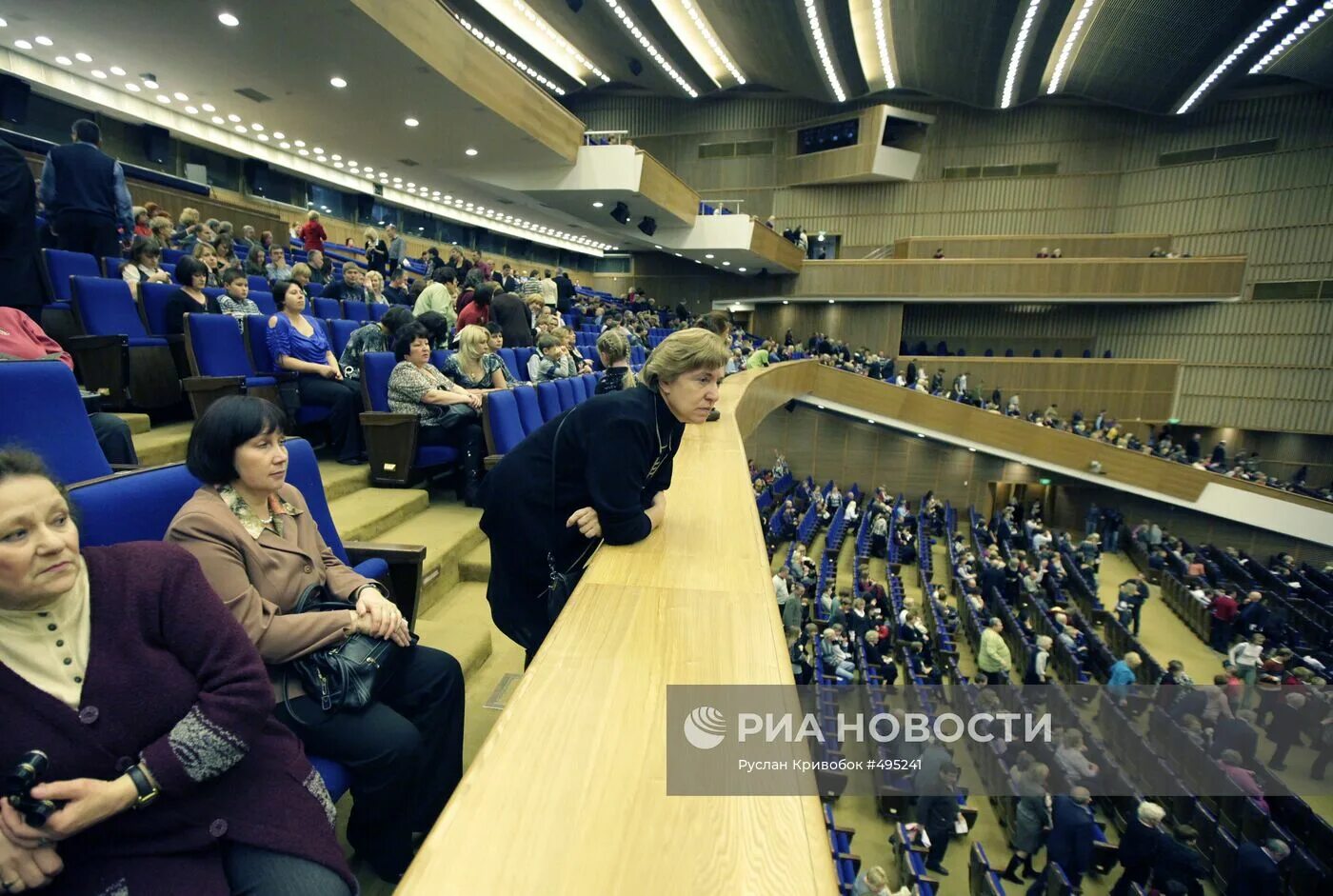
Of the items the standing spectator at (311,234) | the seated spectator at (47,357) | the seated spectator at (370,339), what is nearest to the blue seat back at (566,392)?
the seated spectator at (370,339)

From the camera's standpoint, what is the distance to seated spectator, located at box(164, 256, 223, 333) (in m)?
2.91

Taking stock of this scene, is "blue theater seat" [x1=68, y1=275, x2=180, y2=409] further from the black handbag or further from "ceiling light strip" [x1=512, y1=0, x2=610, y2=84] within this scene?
"ceiling light strip" [x1=512, y1=0, x2=610, y2=84]

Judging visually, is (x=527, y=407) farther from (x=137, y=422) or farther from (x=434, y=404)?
(x=137, y=422)

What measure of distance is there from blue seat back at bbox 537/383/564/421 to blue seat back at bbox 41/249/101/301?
2.13m

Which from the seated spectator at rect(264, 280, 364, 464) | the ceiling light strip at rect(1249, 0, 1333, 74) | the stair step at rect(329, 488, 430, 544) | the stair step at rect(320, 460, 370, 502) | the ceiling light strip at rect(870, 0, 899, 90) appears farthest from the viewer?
the ceiling light strip at rect(870, 0, 899, 90)

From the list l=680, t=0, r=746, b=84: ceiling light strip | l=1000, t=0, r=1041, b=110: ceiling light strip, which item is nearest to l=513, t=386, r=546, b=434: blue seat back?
l=1000, t=0, r=1041, b=110: ceiling light strip

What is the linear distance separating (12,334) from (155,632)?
1.43 meters

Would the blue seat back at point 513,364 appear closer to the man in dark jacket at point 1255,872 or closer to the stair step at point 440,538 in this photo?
the stair step at point 440,538

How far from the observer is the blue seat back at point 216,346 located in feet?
8.63

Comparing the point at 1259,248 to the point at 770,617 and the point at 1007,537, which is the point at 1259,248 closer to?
the point at 1007,537

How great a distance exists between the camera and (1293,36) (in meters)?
9.59

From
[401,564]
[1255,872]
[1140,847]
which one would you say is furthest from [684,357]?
[1255,872]

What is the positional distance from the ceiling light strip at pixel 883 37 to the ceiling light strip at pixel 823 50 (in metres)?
0.97

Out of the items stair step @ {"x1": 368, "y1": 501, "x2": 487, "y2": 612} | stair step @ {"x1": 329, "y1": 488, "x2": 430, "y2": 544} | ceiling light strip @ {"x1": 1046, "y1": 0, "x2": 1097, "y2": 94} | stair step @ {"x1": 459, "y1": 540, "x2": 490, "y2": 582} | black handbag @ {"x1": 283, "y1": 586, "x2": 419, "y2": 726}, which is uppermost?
ceiling light strip @ {"x1": 1046, "y1": 0, "x2": 1097, "y2": 94}
